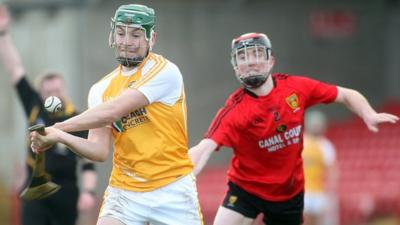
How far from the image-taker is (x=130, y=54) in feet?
23.4

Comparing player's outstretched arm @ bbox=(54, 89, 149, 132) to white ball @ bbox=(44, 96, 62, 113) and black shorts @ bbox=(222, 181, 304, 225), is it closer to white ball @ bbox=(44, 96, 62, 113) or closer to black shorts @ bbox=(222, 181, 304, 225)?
white ball @ bbox=(44, 96, 62, 113)

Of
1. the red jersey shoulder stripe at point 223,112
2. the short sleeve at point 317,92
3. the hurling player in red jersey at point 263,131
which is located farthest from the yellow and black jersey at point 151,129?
the short sleeve at point 317,92

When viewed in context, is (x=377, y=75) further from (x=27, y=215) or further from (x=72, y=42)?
(x=27, y=215)

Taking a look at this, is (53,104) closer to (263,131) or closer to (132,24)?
(132,24)

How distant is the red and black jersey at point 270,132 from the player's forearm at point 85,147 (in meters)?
1.33

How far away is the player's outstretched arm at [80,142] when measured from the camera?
21.8 feet

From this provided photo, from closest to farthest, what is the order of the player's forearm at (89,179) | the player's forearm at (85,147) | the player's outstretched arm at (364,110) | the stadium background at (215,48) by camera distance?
the player's forearm at (85,147) → the player's outstretched arm at (364,110) → the player's forearm at (89,179) → the stadium background at (215,48)

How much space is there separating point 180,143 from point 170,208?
426mm

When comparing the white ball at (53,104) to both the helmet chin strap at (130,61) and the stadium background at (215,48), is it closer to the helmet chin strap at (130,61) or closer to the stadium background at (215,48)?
the helmet chin strap at (130,61)

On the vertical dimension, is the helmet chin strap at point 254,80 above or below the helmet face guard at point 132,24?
below

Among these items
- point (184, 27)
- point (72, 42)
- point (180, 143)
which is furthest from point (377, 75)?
point (180, 143)

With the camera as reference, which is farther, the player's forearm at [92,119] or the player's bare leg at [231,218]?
the player's bare leg at [231,218]

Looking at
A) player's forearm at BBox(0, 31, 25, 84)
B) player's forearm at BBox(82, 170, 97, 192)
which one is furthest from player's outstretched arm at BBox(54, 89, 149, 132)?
player's forearm at BBox(82, 170, 97, 192)

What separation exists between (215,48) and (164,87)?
13317mm
